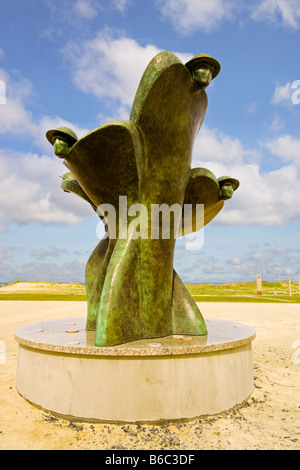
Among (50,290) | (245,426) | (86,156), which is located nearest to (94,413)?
(245,426)

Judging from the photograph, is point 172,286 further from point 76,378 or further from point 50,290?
point 50,290

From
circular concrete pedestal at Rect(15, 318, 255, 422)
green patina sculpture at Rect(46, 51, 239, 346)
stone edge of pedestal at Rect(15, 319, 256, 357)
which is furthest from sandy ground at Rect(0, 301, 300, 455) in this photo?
green patina sculpture at Rect(46, 51, 239, 346)

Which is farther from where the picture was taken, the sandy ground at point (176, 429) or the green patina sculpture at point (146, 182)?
the green patina sculpture at point (146, 182)

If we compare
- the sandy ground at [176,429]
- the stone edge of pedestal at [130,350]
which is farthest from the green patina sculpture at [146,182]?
the sandy ground at [176,429]

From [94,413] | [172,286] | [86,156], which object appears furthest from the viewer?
[172,286]

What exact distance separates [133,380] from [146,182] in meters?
3.47

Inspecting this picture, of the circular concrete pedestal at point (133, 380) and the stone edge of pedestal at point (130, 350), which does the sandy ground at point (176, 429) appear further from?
the stone edge of pedestal at point (130, 350)

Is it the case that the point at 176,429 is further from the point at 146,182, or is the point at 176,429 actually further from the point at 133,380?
the point at 146,182

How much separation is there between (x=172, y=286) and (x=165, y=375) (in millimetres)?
2440

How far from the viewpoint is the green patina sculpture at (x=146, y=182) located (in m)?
6.08

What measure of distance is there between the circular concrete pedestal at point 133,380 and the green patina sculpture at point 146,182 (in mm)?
803

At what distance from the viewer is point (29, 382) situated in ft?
18.6
